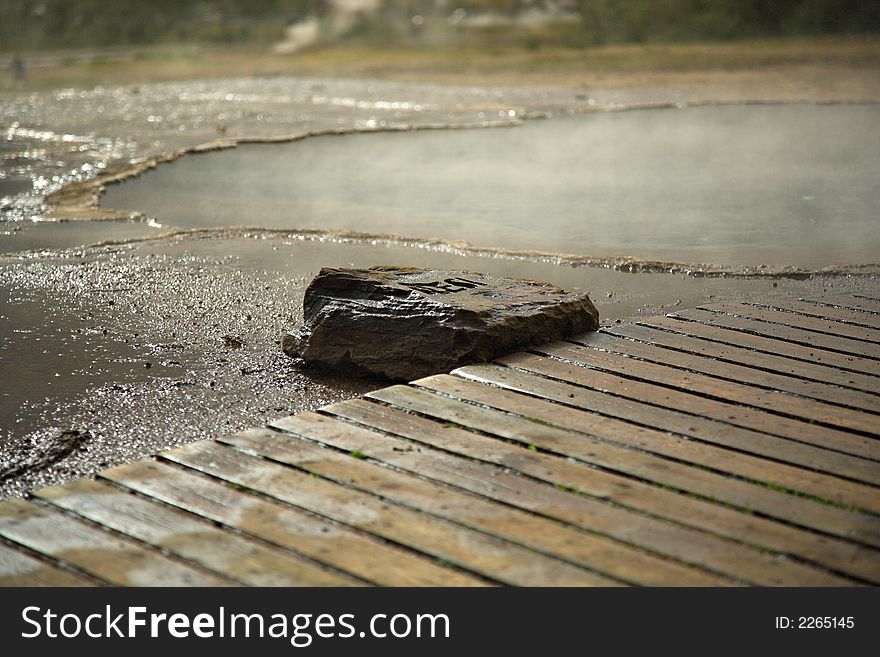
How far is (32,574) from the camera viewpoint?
2289mm

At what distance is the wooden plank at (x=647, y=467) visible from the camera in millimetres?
2484

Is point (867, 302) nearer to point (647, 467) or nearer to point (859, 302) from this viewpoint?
point (859, 302)

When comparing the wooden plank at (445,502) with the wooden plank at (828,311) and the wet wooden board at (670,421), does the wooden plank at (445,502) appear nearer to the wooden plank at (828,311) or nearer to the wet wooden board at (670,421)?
the wet wooden board at (670,421)

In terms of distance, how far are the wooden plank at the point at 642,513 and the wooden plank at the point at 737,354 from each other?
1039 mm

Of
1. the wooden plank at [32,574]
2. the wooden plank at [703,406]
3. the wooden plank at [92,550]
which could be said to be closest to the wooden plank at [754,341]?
the wooden plank at [703,406]

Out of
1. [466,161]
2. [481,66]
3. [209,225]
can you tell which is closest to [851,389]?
[209,225]

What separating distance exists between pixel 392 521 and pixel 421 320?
1408mm

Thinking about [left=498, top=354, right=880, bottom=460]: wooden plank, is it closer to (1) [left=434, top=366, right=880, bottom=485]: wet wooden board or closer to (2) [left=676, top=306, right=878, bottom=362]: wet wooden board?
(1) [left=434, top=366, right=880, bottom=485]: wet wooden board

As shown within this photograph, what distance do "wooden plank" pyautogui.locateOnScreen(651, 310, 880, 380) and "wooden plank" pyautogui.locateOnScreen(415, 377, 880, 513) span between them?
75cm

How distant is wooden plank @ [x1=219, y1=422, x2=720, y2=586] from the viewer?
2.28 metres

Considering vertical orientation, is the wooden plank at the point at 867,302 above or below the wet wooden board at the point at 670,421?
above

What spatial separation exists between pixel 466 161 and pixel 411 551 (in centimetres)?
661

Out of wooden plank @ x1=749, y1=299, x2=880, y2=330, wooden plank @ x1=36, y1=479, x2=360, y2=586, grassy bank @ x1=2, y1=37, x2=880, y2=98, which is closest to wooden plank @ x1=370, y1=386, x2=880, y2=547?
wooden plank @ x1=36, y1=479, x2=360, y2=586

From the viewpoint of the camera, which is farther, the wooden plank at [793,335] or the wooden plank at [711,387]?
the wooden plank at [793,335]
